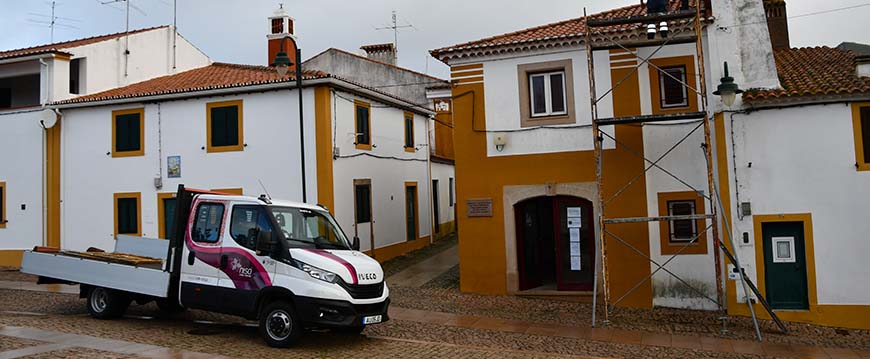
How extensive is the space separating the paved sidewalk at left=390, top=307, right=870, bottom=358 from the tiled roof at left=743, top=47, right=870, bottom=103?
4.54 meters

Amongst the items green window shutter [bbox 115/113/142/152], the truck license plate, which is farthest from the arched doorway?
green window shutter [bbox 115/113/142/152]

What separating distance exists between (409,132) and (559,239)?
9.19m

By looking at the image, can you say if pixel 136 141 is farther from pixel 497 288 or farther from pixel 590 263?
pixel 590 263

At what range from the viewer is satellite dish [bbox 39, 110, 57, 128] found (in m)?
18.0

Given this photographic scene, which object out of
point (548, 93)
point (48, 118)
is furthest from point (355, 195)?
point (48, 118)

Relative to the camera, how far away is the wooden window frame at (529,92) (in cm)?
1357

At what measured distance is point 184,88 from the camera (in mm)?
17391

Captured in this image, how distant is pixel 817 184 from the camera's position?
1181cm

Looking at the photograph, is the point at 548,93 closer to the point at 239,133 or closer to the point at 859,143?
the point at 859,143

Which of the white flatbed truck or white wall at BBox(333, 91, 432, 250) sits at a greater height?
white wall at BBox(333, 91, 432, 250)

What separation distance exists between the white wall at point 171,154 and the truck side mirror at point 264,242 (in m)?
7.16

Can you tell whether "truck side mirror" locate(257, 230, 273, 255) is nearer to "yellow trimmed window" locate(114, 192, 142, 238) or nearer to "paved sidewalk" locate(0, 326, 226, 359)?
"paved sidewalk" locate(0, 326, 226, 359)

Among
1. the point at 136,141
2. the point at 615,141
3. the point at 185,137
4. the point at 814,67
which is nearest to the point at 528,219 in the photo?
the point at 615,141

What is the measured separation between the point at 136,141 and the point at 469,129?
9670 mm
